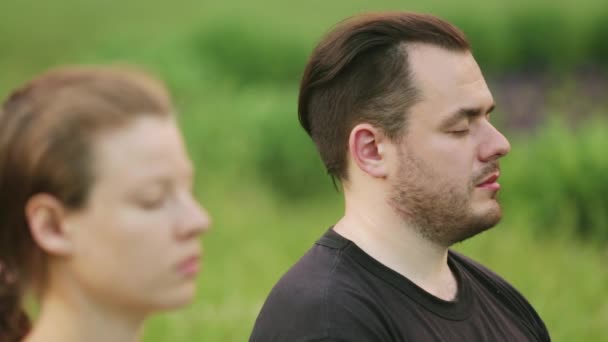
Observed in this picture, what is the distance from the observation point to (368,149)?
3.01m

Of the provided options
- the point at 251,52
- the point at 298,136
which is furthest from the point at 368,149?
the point at 251,52

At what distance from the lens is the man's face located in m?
2.95

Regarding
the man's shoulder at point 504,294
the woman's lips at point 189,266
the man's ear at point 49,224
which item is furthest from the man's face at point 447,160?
the man's ear at point 49,224

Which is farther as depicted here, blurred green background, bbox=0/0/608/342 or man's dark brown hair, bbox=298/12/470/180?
blurred green background, bbox=0/0/608/342

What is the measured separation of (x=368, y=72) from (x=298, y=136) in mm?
5768

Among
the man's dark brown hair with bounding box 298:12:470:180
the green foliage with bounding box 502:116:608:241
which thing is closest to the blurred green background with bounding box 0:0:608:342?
the green foliage with bounding box 502:116:608:241

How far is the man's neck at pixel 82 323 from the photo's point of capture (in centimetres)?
193

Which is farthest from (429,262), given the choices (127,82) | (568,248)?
(568,248)

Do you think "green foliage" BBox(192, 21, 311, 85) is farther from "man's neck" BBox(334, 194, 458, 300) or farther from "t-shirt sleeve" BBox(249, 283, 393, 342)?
"t-shirt sleeve" BBox(249, 283, 393, 342)

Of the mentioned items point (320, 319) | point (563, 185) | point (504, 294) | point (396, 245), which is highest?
point (396, 245)

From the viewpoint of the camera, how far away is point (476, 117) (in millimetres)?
3014

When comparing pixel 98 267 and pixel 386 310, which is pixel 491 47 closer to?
pixel 386 310

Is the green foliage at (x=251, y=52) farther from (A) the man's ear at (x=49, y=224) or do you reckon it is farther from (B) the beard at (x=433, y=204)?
(A) the man's ear at (x=49, y=224)

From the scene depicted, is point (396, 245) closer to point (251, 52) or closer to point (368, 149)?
point (368, 149)
